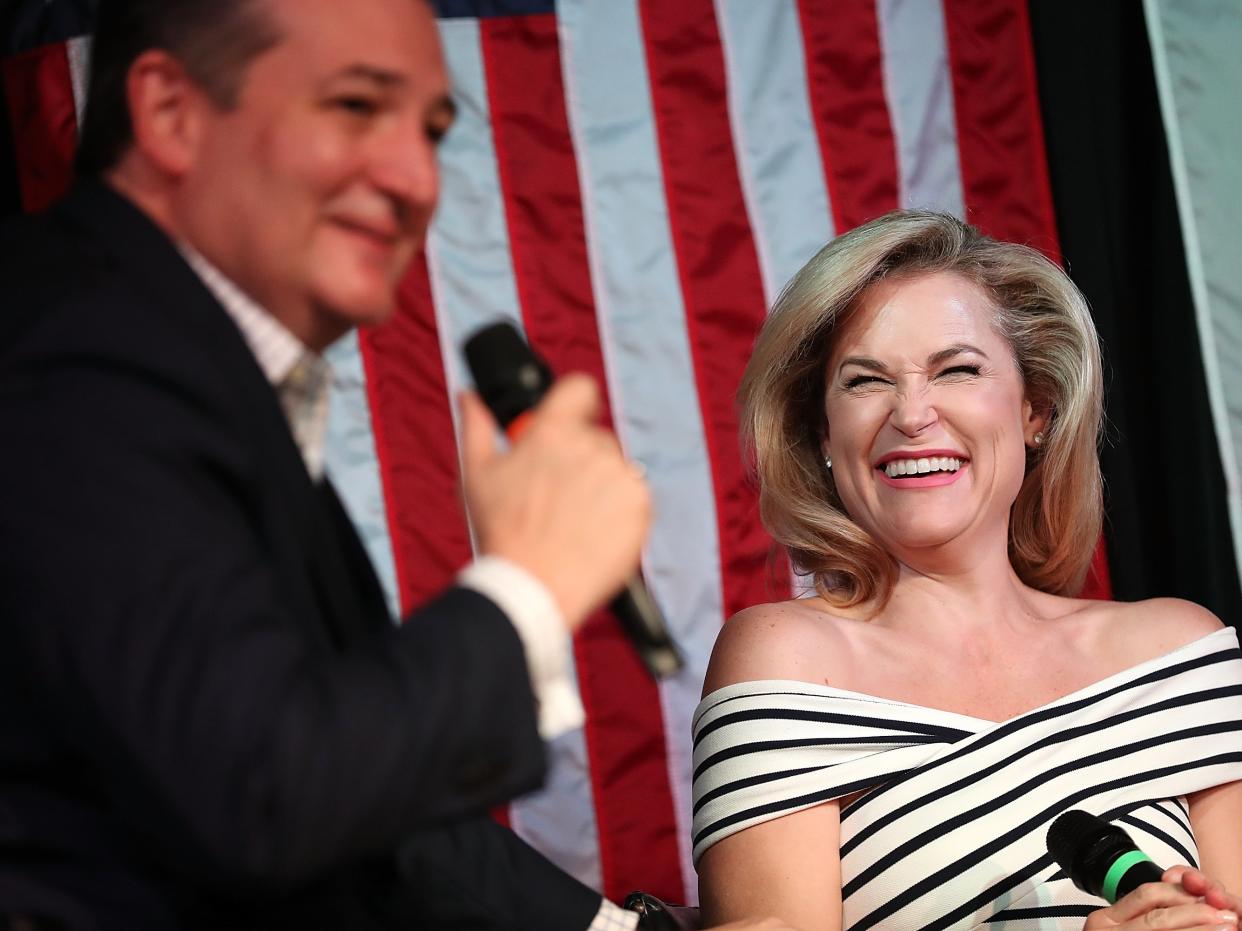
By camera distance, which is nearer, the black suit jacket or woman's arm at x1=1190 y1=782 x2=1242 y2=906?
the black suit jacket

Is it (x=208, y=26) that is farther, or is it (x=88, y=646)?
(x=208, y=26)

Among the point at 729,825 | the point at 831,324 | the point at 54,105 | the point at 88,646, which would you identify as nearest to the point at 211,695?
the point at 88,646

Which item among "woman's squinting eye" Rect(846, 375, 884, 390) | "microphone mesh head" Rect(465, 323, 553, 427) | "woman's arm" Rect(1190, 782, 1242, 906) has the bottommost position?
"woman's arm" Rect(1190, 782, 1242, 906)

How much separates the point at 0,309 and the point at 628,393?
2087 mm

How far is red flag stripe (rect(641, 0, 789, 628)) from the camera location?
111 inches

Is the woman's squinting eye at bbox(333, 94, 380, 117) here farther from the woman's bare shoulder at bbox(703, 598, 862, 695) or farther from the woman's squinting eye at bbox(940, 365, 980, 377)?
the woman's squinting eye at bbox(940, 365, 980, 377)

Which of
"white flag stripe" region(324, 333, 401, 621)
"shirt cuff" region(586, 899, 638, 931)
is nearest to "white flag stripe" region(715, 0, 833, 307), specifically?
"white flag stripe" region(324, 333, 401, 621)

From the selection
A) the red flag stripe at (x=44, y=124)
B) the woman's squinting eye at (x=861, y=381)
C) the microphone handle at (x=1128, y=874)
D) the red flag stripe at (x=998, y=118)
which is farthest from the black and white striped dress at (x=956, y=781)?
A: the red flag stripe at (x=44, y=124)

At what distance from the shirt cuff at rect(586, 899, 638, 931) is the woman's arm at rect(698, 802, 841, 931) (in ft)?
1.29

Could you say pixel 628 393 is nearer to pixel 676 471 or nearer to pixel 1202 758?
pixel 676 471

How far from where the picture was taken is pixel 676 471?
280 centimetres

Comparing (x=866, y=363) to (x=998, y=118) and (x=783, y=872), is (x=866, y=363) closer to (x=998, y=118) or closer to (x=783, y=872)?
(x=783, y=872)

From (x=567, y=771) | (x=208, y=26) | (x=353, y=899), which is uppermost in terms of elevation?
(x=208, y=26)

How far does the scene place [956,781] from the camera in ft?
5.62
